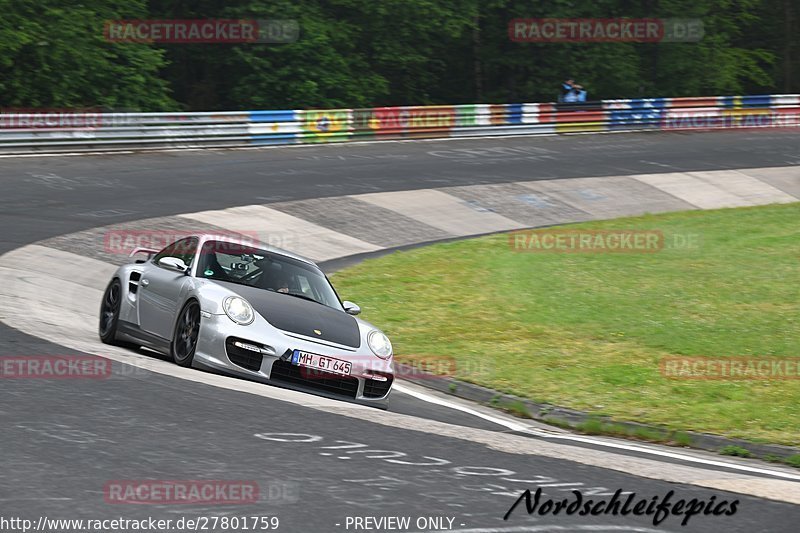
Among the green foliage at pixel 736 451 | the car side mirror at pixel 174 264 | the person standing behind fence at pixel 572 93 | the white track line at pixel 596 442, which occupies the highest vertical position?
the person standing behind fence at pixel 572 93

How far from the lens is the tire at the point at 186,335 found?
980cm

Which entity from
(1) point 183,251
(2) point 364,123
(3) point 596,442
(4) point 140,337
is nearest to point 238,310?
(4) point 140,337

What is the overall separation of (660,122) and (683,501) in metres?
32.7

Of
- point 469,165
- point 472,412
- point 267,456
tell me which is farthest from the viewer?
point 469,165

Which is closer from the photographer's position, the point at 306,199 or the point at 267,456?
the point at 267,456

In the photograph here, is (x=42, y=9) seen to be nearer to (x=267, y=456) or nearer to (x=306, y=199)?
(x=306, y=199)

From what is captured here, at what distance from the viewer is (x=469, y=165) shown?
1145 inches

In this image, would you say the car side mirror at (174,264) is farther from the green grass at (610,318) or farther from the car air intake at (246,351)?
the green grass at (610,318)

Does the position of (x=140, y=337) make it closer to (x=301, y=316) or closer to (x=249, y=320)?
(x=249, y=320)

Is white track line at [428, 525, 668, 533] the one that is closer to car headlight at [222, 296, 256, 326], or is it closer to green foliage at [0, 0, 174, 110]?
car headlight at [222, 296, 256, 326]

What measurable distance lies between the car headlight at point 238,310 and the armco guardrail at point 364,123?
1746 centimetres

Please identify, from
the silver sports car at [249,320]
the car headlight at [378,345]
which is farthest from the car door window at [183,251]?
the car headlight at [378,345]

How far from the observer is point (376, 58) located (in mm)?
45688

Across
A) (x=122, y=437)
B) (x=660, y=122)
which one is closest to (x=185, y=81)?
(x=660, y=122)
